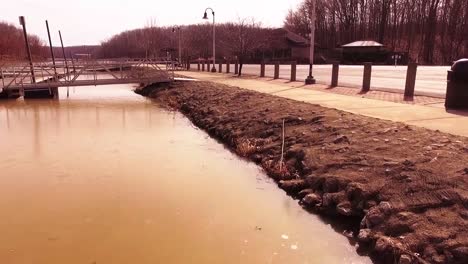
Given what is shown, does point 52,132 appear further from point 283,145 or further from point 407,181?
point 407,181

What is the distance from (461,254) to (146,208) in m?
4.06

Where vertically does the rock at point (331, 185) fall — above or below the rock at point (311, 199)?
above

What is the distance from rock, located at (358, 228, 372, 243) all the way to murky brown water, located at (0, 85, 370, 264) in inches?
6.8

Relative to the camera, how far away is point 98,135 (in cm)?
1284

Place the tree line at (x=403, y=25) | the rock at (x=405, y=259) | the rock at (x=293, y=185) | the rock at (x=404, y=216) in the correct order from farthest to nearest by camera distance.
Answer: the tree line at (x=403, y=25) < the rock at (x=293, y=185) < the rock at (x=404, y=216) < the rock at (x=405, y=259)

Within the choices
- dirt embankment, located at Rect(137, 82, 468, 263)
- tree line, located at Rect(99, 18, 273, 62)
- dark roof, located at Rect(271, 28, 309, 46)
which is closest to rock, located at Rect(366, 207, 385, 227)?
dirt embankment, located at Rect(137, 82, 468, 263)

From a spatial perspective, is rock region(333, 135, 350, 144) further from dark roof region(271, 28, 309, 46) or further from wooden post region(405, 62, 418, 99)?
dark roof region(271, 28, 309, 46)

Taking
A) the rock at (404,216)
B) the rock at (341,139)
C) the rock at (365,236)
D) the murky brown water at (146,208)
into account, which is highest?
the rock at (341,139)

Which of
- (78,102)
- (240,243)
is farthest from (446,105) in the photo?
(78,102)

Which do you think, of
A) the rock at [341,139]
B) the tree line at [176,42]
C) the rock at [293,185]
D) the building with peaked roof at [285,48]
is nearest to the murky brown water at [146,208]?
the rock at [293,185]

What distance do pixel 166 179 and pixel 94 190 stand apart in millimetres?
1247

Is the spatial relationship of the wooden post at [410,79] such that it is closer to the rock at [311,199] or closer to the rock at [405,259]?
the rock at [311,199]

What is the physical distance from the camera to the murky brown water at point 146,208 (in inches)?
210

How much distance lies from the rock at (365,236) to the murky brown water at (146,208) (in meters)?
0.17
